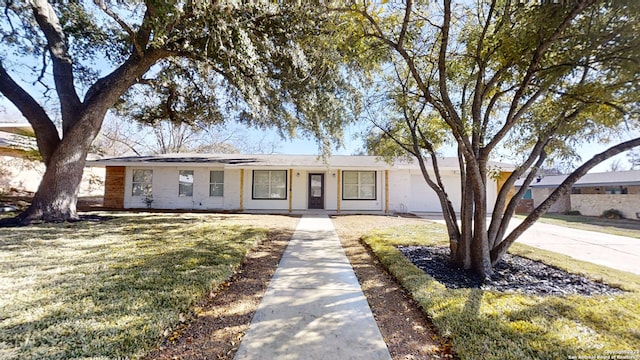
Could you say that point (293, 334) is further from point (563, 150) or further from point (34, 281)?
point (563, 150)

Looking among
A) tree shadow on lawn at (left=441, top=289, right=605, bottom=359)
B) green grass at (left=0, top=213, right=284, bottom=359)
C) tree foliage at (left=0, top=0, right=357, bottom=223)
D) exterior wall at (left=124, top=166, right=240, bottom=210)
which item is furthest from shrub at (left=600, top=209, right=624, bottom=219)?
exterior wall at (left=124, top=166, right=240, bottom=210)

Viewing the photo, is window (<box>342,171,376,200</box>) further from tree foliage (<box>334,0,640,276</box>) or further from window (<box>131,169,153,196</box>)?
window (<box>131,169,153,196</box>)

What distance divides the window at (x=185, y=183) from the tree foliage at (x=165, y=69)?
3.79 meters

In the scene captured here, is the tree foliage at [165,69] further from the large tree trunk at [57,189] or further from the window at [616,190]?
the window at [616,190]

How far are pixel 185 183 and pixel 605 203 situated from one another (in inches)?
963

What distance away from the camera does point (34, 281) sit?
3354 mm

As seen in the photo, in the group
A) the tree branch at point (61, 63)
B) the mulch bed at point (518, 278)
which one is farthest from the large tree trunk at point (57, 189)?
the mulch bed at point (518, 278)

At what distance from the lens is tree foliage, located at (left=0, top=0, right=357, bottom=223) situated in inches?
218

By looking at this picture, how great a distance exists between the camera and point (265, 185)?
13.4m

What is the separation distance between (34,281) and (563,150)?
325 inches

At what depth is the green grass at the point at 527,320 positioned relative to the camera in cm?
218

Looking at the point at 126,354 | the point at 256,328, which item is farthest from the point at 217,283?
the point at 126,354

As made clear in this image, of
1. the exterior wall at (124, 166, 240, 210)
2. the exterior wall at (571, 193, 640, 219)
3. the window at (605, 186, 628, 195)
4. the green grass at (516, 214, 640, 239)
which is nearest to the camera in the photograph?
the green grass at (516, 214, 640, 239)

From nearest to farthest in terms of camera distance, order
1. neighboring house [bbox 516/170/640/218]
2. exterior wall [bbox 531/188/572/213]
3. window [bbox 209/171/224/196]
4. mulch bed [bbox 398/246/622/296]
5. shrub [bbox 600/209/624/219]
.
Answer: mulch bed [bbox 398/246/622/296] → window [bbox 209/171/224/196] → neighboring house [bbox 516/170/640/218] → shrub [bbox 600/209/624/219] → exterior wall [bbox 531/188/572/213]
